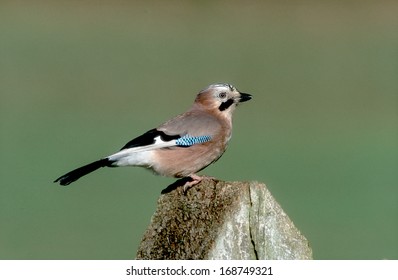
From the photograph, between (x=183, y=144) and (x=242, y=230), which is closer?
(x=242, y=230)

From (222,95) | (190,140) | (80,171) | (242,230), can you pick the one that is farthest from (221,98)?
(242,230)

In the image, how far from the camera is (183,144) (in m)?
7.35

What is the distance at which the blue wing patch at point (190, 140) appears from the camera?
734 cm

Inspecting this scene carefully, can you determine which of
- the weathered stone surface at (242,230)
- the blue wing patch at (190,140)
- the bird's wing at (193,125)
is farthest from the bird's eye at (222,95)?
the weathered stone surface at (242,230)

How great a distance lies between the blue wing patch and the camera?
734cm

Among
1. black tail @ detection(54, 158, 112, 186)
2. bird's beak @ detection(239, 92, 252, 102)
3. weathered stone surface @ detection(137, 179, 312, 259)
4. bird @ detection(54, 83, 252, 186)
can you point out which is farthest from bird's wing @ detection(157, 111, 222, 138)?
weathered stone surface @ detection(137, 179, 312, 259)

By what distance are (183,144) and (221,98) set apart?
0.91 meters

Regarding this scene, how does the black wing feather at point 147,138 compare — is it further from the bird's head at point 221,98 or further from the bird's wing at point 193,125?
the bird's head at point 221,98

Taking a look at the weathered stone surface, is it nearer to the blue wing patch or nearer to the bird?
the bird

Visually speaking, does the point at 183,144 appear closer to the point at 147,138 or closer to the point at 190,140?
the point at 190,140

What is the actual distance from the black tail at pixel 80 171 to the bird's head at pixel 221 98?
1756 mm

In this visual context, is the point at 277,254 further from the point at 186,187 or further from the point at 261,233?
the point at 186,187
